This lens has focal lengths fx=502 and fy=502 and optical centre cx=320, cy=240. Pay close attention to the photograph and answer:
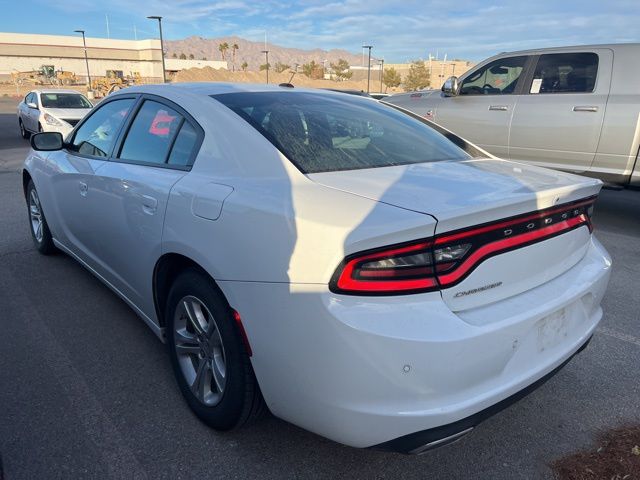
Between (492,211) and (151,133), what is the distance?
6.65 ft

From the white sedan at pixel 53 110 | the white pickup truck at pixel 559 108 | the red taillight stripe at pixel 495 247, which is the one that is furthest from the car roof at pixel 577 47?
the white sedan at pixel 53 110

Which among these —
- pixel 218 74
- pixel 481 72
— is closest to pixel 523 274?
pixel 481 72

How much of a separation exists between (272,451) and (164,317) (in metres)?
0.93

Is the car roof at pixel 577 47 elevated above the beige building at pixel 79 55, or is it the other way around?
the beige building at pixel 79 55

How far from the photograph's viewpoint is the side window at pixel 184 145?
8.34 feet

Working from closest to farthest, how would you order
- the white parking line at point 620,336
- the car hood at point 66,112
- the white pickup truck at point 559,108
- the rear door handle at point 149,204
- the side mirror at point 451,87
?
the rear door handle at point 149,204 < the white parking line at point 620,336 < the white pickup truck at point 559,108 < the side mirror at point 451,87 < the car hood at point 66,112

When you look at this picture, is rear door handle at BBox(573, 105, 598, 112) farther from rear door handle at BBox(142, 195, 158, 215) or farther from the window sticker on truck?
rear door handle at BBox(142, 195, 158, 215)

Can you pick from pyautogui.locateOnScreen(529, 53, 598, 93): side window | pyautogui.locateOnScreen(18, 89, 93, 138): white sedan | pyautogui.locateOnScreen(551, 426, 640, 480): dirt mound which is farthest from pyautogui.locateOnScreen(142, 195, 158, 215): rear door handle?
pyautogui.locateOnScreen(18, 89, 93, 138): white sedan

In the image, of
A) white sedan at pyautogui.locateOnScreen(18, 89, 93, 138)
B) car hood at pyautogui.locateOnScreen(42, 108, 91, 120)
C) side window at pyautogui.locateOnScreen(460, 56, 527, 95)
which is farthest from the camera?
car hood at pyautogui.locateOnScreen(42, 108, 91, 120)

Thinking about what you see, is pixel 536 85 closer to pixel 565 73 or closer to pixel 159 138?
pixel 565 73

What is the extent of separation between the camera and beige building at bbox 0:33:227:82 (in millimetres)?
81062

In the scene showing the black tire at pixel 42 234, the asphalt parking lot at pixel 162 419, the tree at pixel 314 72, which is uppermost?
the tree at pixel 314 72

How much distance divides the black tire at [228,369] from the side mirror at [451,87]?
616cm

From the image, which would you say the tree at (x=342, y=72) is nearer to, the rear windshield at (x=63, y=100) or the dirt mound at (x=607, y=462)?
the rear windshield at (x=63, y=100)
